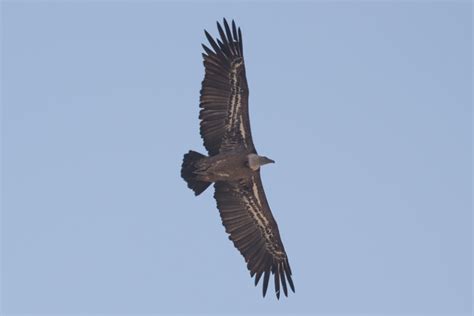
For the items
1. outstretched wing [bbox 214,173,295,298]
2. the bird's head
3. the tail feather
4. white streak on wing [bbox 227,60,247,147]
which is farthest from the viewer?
outstretched wing [bbox 214,173,295,298]

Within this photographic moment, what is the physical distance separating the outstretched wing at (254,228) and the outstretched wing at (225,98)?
93 centimetres

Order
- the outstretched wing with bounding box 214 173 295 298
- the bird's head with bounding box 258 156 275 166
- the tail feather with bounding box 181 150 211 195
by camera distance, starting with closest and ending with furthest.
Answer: the tail feather with bounding box 181 150 211 195 → the bird's head with bounding box 258 156 275 166 → the outstretched wing with bounding box 214 173 295 298

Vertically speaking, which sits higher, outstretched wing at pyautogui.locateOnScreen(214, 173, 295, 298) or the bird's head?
the bird's head

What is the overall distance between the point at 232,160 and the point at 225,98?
1.22 m

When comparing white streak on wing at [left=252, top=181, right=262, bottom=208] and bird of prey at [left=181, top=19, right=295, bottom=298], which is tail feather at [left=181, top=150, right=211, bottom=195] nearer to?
bird of prey at [left=181, top=19, right=295, bottom=298]

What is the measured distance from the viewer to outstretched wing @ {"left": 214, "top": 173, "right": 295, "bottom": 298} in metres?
24.7

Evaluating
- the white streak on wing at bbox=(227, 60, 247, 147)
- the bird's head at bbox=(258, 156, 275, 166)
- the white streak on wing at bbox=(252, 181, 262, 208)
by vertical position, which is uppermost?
the white streak on wing at bbox=(227, 60, 247, 147)

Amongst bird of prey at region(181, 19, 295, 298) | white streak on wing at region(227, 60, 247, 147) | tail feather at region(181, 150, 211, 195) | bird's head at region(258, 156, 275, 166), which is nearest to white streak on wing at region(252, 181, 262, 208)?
bird of prey at region(181, 19, 295, 298)

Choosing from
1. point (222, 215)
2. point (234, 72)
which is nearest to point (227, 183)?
point (222, 215)

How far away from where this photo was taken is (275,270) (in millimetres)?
24984

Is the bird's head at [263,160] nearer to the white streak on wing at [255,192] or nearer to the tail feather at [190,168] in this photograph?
the white streak on wing at [255,192]

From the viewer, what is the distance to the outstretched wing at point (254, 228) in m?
24.7

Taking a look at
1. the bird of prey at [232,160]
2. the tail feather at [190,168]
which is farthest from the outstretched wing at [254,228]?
the tail feather at [190,168]

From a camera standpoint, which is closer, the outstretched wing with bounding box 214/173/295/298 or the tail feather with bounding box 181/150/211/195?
the tail feather with bounding box 181/150/211/195
